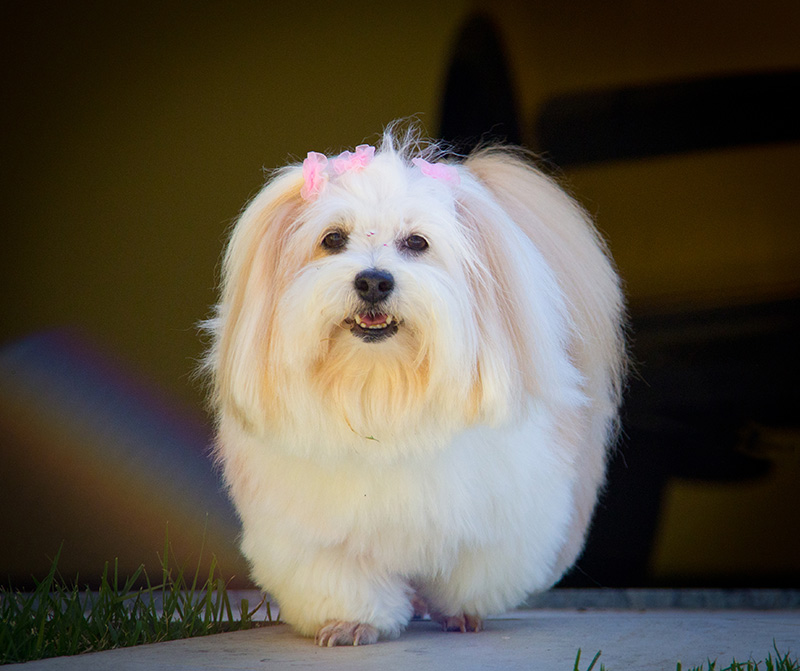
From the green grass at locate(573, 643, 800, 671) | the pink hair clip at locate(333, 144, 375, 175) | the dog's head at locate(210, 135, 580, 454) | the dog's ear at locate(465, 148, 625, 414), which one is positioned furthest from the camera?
the dog's ear at locate(465, 148, 625, 414)

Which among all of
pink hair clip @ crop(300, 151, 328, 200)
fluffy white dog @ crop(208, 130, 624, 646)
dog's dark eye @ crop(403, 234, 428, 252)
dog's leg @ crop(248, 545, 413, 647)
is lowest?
dog's leg @ crop(248, 545, 413, 647)

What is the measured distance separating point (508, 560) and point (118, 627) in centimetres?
104

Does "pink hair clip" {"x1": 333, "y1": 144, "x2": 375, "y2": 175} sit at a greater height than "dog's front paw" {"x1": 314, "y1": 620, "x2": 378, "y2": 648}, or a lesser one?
greater

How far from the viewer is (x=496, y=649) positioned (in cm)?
262

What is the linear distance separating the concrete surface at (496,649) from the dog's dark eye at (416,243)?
93cm

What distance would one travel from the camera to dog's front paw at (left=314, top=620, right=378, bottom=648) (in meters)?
2.67

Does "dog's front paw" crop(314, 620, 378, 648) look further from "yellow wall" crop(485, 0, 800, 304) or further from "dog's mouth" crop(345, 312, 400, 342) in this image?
"yellow wall" crop(485, 0, 800, 304)

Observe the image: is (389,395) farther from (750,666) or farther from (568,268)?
(750,666)

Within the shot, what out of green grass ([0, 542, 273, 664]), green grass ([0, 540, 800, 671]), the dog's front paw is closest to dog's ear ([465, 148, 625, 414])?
the dog's front paw

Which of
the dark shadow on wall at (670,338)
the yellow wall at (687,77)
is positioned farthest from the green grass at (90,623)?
the yellow wall at (687,77)

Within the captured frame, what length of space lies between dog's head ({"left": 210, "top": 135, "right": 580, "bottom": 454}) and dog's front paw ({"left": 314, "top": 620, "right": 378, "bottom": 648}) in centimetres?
52

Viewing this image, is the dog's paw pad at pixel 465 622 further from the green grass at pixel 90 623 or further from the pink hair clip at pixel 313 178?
the pink hair clip at pixel 313 178

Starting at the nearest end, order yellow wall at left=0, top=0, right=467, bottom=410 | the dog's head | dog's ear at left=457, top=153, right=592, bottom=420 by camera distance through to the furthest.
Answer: the dog's head → dog's ear at left=457, top=153, right=592, bottom=420 → yellow wall at left=0, top=0, right=467, bottom=410

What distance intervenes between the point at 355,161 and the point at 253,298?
415 millimetres
